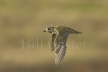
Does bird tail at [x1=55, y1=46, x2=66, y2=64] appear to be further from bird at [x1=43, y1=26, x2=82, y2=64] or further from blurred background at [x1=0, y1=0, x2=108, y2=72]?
blurred background at [x1=0, y1=0, x2=108, y2=72]

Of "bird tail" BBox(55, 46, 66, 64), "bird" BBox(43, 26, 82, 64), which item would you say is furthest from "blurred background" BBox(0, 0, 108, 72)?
"bird tail" BBox(55, 46, 66, 64)

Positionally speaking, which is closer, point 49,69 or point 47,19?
point 49,69

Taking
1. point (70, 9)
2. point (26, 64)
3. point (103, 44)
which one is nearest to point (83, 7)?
point (70, 9)

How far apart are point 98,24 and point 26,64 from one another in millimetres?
3202

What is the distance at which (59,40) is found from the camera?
434 centimetres

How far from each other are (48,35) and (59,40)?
4.95 meters

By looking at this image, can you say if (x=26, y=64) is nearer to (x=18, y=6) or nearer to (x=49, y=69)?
(x=49, y=69)

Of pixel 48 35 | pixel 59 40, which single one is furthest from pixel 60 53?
pixel 48 35

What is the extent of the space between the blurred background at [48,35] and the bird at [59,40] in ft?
15.8

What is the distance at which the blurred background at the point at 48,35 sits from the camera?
11734 millimetres

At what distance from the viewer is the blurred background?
462 inches

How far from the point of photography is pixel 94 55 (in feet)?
39.9

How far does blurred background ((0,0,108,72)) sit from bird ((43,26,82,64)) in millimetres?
4805

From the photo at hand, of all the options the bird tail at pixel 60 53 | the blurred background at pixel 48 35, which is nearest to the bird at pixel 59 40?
the bird tail at pixel 60 53
